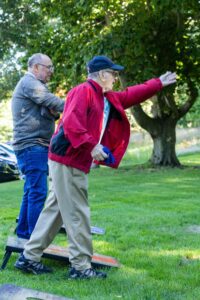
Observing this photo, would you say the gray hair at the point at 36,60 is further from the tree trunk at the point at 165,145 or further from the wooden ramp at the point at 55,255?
the tree trunk at the point at 165,145

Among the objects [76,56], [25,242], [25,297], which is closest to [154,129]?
[76,56]

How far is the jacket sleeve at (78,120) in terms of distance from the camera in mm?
4523

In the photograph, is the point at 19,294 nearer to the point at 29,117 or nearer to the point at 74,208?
the point at 74,208

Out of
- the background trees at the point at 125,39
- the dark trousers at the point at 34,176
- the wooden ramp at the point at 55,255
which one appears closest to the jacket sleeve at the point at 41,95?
the dark trousers at the point at 34,176

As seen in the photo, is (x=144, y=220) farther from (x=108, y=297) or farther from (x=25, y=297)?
(x=25, y=297)

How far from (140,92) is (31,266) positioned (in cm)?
188

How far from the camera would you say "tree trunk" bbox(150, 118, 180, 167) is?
21.2 m

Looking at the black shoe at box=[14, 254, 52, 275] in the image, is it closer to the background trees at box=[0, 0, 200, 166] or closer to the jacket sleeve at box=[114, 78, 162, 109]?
the jacket sleeve at box=[114, 78, 162, 109]

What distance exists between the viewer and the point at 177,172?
18375 mm

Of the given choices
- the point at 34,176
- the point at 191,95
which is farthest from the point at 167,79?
the point at 191,95

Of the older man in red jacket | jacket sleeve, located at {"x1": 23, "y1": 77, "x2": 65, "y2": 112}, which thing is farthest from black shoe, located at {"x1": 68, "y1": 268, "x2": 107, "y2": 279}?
jacket sleeve, located at {"x1": 23, "y1": 77, "x2": 65, "y2": 112}

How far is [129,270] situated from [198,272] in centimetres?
64

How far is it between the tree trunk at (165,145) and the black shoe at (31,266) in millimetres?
16394

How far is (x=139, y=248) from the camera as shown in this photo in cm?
609
